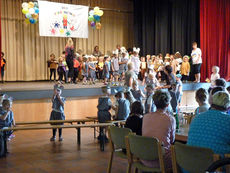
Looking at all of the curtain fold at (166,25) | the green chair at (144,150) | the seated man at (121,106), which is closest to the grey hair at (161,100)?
the green chair at (144,150)

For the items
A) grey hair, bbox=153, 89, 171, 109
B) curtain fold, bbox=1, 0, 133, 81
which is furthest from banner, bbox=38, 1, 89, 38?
grey hair, bbox=153, 89, 171, 109

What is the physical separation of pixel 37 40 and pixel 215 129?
45.1ft

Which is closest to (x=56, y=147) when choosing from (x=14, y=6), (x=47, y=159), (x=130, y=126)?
(x=47, y=159)

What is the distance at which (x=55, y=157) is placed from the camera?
5547mm

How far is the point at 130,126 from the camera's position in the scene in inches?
169

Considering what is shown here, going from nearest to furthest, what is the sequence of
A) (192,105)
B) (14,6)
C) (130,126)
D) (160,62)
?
(130,126) < (192,105) < (160,62) < (14,6)

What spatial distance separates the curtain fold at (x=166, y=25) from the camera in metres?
14.5

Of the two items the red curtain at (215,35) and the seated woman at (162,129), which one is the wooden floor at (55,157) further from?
the red curtain at (215,35)

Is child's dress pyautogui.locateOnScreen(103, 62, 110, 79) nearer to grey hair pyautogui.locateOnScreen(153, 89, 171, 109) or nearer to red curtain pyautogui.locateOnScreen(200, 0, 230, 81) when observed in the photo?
red curtain pyautogui.locateOnScreen(200, 0, 230, 81)

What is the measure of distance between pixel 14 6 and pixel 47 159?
11.1 metres

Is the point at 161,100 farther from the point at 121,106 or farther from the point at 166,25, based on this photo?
the point at 166,25

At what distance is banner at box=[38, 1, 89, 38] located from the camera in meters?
13.0

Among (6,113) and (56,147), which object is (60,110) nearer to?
(56,147)

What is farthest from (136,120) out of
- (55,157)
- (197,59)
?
(197,59)
